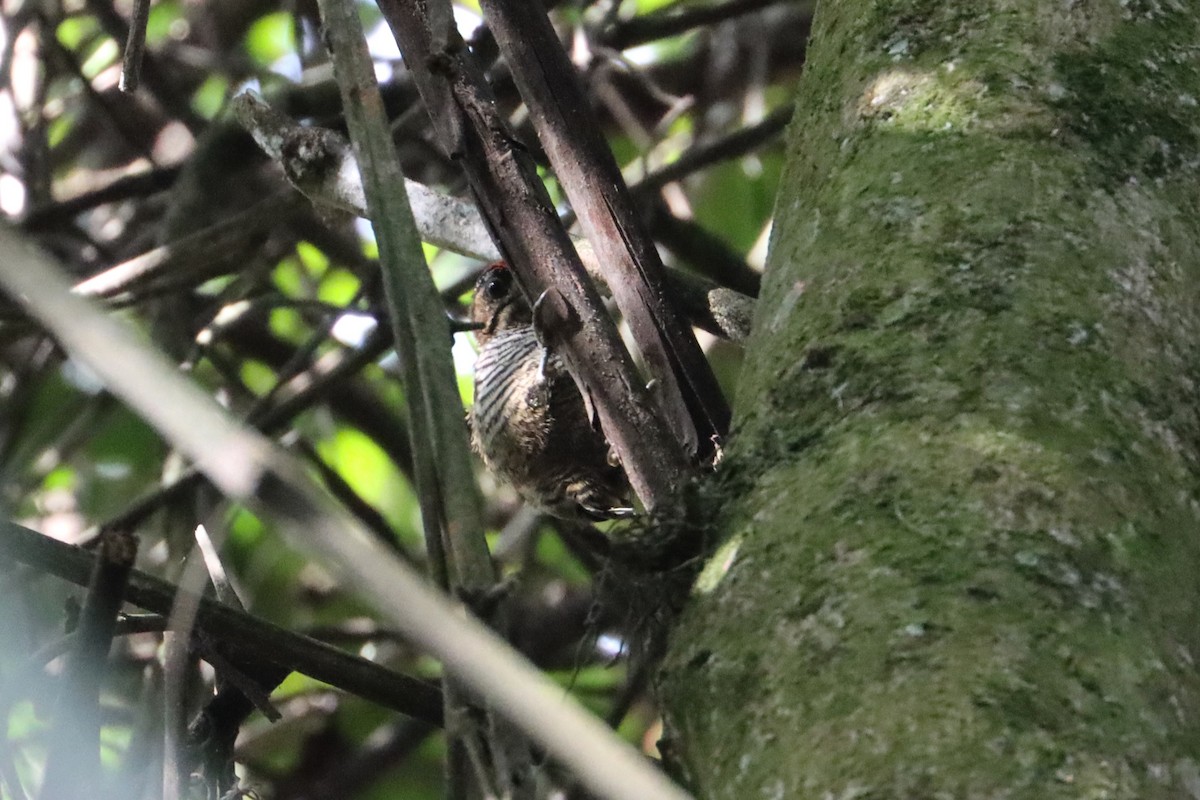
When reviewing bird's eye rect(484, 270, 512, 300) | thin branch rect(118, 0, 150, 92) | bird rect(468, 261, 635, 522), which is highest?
thin branch rect(118, 0, 150, 92)

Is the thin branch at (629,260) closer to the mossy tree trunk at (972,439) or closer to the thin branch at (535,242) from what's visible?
the thin branch at (535,242)

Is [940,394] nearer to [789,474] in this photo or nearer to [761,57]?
[789,474]

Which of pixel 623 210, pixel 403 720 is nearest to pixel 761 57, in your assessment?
pixel 403 720

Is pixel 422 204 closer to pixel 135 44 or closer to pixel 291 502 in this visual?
pixel 135 44

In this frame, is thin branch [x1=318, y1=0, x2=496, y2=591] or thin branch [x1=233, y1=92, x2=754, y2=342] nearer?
thin branch [x1=318, y1=0, x2=496, y2=591]

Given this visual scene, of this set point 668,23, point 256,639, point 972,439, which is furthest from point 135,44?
point 668,23

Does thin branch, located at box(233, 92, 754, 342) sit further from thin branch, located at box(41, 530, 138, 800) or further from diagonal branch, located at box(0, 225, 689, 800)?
diagonal branch, located at box(0, 225, 689, 800)

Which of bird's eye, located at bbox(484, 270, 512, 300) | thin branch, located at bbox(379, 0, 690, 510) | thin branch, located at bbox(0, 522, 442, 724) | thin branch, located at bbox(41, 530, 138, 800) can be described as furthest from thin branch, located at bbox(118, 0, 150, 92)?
bird's eye, located at bbox(484, 270, 512, 300)
